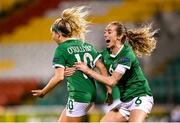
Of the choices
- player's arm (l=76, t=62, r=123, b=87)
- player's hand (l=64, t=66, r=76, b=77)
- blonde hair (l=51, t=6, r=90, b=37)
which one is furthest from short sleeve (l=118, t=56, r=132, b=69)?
blonde hair (l=51, t=6, r=90, b=37)

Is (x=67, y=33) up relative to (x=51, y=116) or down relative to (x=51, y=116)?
up

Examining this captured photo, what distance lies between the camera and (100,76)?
8188mm

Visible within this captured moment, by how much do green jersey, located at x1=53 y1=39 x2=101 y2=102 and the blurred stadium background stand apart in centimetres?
1129

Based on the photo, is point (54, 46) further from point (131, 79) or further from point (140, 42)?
point (131, 79)

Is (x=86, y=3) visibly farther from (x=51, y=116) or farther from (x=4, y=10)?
(x=51, y=116)

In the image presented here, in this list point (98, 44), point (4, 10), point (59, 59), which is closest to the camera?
point (59, 59)

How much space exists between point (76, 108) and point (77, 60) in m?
→ 0.51

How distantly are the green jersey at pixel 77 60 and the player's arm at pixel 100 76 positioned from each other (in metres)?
0.13

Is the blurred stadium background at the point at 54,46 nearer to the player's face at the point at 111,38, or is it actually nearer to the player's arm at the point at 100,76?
the player's face at the point at 111,38

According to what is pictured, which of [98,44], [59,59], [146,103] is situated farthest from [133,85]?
[98,44]

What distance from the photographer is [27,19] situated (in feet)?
70.0

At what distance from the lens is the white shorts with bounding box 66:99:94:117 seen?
845cm

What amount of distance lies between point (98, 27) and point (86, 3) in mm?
686

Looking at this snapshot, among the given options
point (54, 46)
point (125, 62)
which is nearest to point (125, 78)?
point (125, 62)
